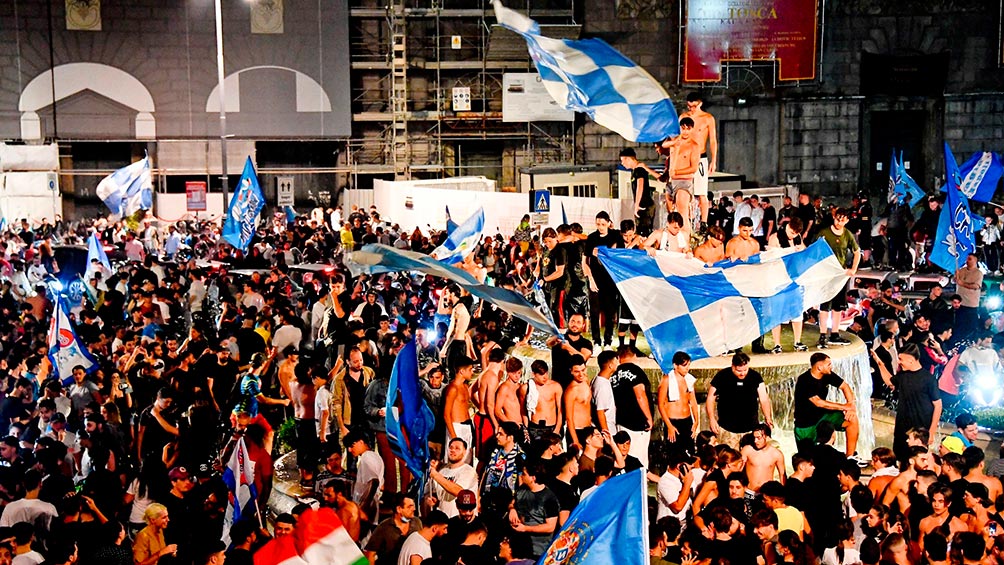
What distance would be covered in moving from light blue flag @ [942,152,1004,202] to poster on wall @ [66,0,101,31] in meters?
25.6

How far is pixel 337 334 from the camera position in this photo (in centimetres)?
1380

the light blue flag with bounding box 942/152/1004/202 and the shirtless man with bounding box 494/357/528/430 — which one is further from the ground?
the light blue flag with bounding box 942/152/1004/202

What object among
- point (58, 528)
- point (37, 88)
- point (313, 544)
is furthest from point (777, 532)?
point (37, 88)

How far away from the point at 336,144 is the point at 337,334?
25.1 metres

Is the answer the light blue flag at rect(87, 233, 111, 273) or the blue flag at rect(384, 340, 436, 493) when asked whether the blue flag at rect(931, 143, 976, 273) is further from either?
the light blue flag at rect(87, 233, 111, 273)

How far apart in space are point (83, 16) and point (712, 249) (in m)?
28.8

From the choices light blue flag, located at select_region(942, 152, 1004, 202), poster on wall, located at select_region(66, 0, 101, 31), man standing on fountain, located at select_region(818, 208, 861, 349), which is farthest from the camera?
poster on wall, located at select_region(66, 0, 101, 31)

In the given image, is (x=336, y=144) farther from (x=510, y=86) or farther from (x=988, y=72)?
(x=988, y=72)

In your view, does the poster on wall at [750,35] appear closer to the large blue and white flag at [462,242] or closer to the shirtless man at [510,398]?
the large blue and white flag at [462,242]

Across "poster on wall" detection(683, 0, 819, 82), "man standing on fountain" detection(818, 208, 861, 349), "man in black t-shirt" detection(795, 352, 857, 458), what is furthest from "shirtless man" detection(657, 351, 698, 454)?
"poster on wall" detection(683, 0, 819, 82)

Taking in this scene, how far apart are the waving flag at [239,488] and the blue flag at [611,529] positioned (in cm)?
379

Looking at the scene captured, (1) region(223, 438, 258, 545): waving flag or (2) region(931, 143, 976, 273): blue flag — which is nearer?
(1) region(223, 438, 258, 545): waving flag

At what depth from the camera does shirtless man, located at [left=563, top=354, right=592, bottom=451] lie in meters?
10.5

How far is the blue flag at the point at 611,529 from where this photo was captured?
21.3ft
